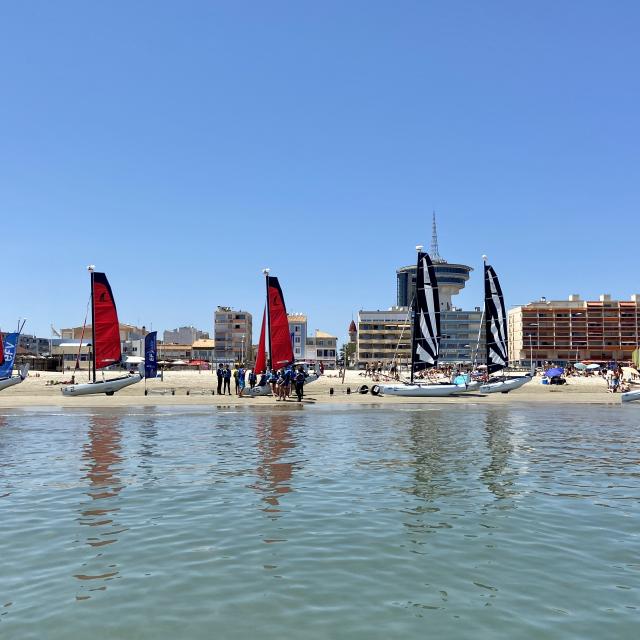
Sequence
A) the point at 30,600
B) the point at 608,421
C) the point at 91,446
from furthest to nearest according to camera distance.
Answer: the point at 608,421, the point at 91,446, the point at 30,600

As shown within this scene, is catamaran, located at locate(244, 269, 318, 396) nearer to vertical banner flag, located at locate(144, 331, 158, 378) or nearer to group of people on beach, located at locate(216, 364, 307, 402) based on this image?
group of people on beach, located at locate(216, 364, 307, 402)

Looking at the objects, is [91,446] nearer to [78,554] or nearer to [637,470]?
[78,554]

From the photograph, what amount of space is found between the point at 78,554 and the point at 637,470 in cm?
1495

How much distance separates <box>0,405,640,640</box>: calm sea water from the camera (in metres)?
6.96

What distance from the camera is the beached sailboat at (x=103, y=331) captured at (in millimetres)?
51344

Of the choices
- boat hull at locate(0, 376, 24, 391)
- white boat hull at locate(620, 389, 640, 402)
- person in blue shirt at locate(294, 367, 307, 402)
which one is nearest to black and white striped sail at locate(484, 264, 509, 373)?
white boat hull at locate(620, 389, 640, 402)

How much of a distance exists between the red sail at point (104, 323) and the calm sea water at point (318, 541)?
30.5 m

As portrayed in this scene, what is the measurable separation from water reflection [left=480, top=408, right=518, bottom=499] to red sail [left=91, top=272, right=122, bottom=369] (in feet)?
109

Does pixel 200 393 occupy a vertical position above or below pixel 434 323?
below

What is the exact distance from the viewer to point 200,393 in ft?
179

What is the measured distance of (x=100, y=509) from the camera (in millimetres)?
12391

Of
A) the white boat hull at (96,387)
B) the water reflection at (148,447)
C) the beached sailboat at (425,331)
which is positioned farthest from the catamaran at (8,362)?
the beached sailboat at (425,331)

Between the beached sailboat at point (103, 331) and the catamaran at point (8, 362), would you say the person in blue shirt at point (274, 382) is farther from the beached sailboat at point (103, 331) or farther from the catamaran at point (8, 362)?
the catamaran at point (8, 362)

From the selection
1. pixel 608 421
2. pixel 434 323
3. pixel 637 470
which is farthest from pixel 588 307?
pixel 637 470
